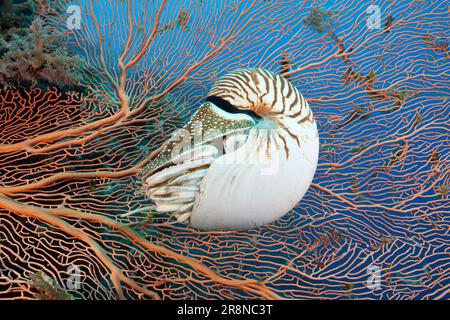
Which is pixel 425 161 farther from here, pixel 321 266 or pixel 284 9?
pixel 284 9

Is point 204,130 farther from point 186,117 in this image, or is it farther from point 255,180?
point 186,117

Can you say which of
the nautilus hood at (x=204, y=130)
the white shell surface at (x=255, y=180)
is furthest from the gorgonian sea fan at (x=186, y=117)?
the nautilus hood at (x=204, y=130)

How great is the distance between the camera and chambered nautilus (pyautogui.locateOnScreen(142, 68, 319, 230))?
169 cm

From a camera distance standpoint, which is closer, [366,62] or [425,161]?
[425,161]

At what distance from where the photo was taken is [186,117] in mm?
3100

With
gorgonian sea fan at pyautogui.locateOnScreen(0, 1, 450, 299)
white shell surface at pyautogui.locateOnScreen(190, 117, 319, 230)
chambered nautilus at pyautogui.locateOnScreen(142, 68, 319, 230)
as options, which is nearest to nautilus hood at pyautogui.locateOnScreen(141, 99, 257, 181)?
chambered nautilus at pyautogui.locateOnScreen(142, 68, 319, 230)

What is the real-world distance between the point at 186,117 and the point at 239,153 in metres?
1.53

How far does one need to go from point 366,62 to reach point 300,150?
2.07m

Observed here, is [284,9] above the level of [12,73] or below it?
above

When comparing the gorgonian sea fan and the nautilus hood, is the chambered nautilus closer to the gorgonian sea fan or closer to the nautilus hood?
the nautilus hood

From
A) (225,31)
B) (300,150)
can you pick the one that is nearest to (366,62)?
(225,31)

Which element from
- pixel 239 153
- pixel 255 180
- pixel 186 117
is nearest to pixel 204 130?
pixel 239 153

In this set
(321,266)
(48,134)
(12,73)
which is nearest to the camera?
(321,266)
